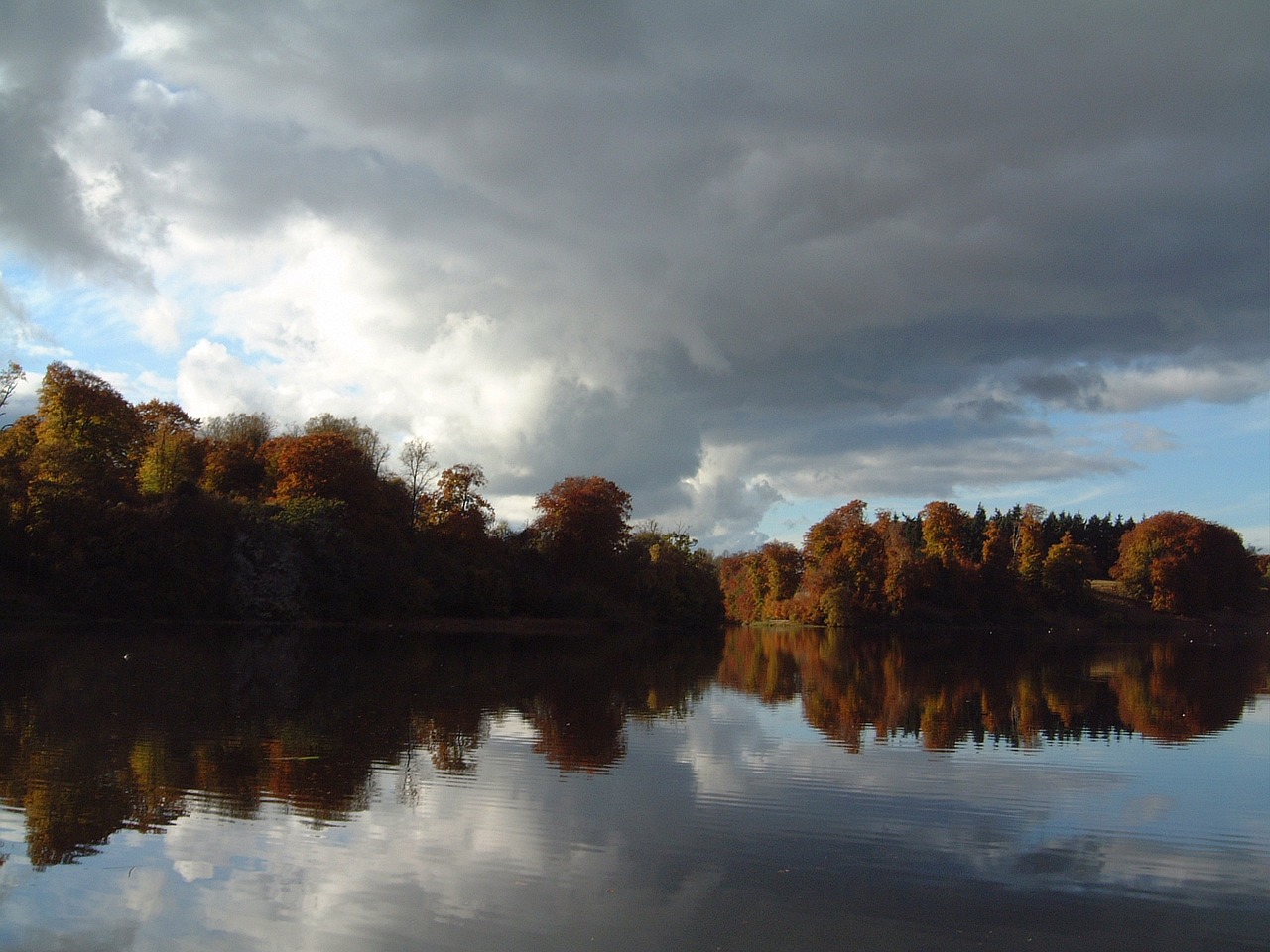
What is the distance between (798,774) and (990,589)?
292 ft

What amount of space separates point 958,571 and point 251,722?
86272mm

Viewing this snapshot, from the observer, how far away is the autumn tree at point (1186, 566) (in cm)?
10294

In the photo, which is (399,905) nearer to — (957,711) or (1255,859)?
(1255,859)

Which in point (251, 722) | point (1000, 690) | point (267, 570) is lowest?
point (1000, 690)

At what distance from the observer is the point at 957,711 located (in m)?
23.9

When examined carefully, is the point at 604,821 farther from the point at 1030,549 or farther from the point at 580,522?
the point at 1030,549

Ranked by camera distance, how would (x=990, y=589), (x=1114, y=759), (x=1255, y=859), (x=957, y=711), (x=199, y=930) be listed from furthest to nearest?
(x=990, y=589) → (x=957, y=711) → (x=1114, y=759) → (x=1255, y=859) → (x=199, y=930)

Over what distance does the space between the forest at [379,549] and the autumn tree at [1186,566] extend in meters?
0.22

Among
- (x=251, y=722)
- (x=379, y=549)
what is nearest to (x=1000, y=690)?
(x=251, y=722)

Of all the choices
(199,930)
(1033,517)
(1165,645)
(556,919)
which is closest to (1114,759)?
(556,919)

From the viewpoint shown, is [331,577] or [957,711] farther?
[331,577]

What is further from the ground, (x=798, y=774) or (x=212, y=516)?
(x=212, y=516)

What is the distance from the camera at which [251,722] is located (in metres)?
17.7

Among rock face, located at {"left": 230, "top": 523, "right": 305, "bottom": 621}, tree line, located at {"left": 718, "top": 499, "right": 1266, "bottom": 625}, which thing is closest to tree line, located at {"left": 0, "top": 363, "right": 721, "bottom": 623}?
rock face, located at {"left": 230, "top": 523, "right": 305, "bottom": 621}
